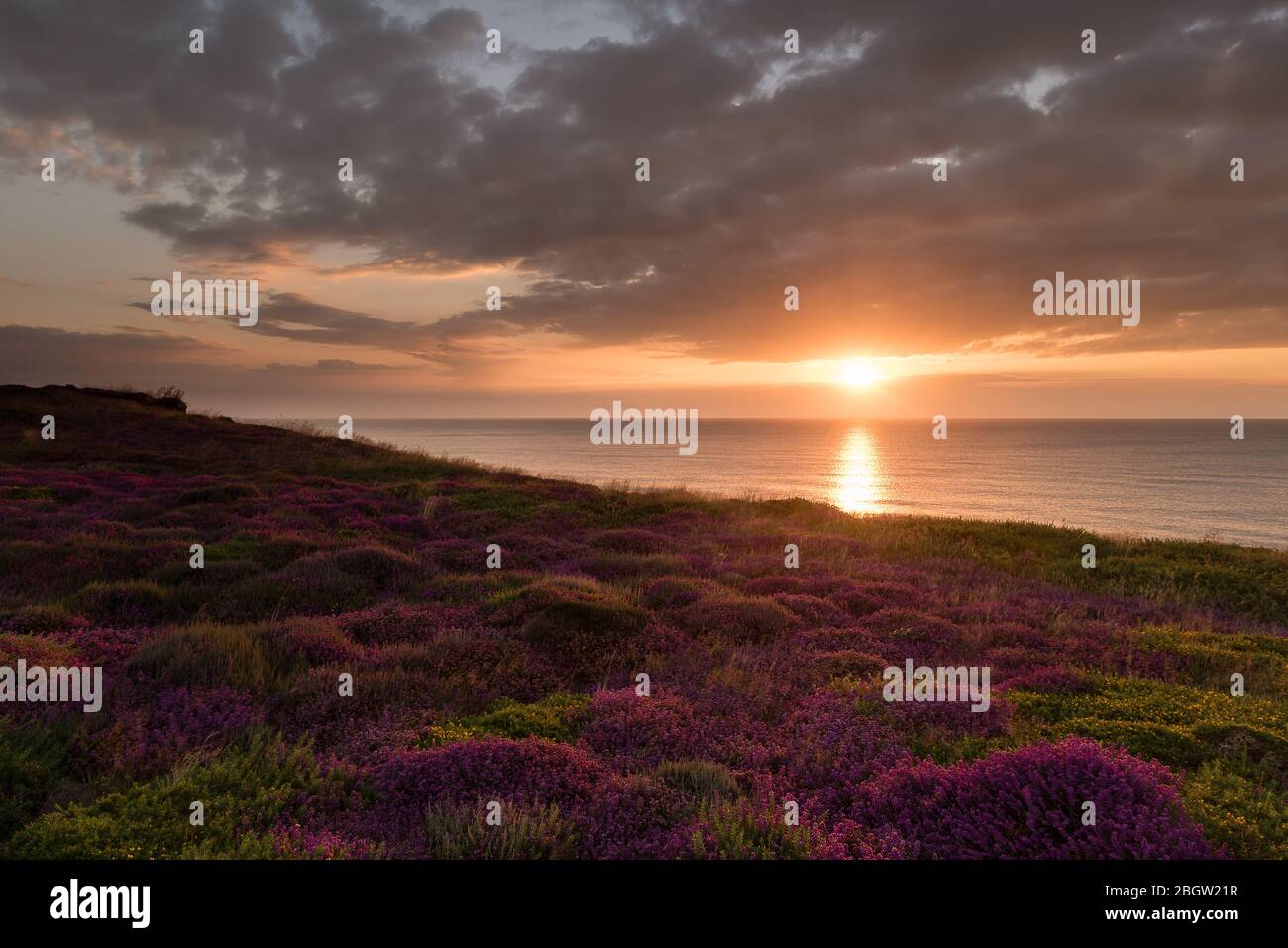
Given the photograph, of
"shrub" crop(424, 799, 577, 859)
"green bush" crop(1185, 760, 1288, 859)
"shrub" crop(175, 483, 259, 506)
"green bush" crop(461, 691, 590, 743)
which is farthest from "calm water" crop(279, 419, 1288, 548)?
"shrub" crop(424, 799, 577, 859)

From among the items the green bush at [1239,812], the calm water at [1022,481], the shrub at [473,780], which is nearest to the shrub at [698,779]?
the shrub at [473,780]

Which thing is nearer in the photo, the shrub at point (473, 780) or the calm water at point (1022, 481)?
the shrub at point (473, 780)

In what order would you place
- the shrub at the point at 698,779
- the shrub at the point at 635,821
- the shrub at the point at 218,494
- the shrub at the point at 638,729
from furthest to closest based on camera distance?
the shrub at the point at 218,494 → the shrub at the point at 638,729 → the shrub at the point at 698,779 → the shrub at the point at 635,821

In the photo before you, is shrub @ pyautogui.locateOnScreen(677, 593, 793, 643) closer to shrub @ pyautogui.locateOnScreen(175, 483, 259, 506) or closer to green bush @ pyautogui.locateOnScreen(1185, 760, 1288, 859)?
green bush @ pyautogui.locateOnScreen(1185, 760, 1288, 859)

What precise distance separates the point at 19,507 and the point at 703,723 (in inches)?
828

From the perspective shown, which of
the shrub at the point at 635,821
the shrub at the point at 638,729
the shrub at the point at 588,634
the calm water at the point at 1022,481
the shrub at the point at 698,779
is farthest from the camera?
the calm water at the point at 1022,481

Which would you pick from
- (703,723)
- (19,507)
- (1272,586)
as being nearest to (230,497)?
(19,507)

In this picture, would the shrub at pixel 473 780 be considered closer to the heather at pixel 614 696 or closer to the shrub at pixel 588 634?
the heather at pixel 614 696

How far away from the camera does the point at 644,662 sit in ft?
34.3

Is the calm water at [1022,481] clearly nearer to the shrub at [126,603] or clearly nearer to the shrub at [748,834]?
the shrub at [126,603]

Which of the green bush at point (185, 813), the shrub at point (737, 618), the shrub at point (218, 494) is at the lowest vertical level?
the green bush at point (185, 813)

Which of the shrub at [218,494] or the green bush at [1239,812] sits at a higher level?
the shrub at [218,494]

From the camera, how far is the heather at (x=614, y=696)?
5297mm
